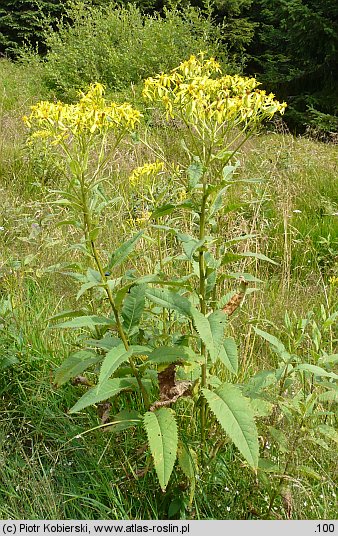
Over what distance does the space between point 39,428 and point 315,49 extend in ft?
25.3

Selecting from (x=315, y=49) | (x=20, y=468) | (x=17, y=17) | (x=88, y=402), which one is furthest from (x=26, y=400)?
(x=17, y=17)

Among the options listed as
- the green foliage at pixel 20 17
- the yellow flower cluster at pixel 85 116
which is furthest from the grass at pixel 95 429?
the green foliage at pixel 20 17

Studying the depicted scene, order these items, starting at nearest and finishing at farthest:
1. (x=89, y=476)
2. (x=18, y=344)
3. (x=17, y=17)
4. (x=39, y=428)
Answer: (x=89, y=476) < (x=39, y=428) < (x=18, y=344) < (x=17, y=17)

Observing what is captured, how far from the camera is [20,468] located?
1729 millimetres

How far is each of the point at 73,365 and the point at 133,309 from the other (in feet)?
0.96

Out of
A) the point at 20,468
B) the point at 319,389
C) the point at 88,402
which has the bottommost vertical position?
the point at 20,468

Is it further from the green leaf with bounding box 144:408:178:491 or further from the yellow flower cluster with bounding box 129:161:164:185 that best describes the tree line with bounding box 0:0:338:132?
the green leaf with bounding box 144:408:178:491

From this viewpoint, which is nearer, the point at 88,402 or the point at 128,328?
the point at 88,402

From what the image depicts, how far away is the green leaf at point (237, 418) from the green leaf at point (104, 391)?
0.25 meters

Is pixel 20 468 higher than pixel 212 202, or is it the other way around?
pixel 212 202

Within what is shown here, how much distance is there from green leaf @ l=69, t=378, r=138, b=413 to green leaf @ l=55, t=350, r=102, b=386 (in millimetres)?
108

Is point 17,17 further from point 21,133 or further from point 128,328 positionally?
point 128,328

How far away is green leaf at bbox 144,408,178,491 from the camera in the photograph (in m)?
1.24

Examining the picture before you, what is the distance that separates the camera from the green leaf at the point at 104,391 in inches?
52.5
